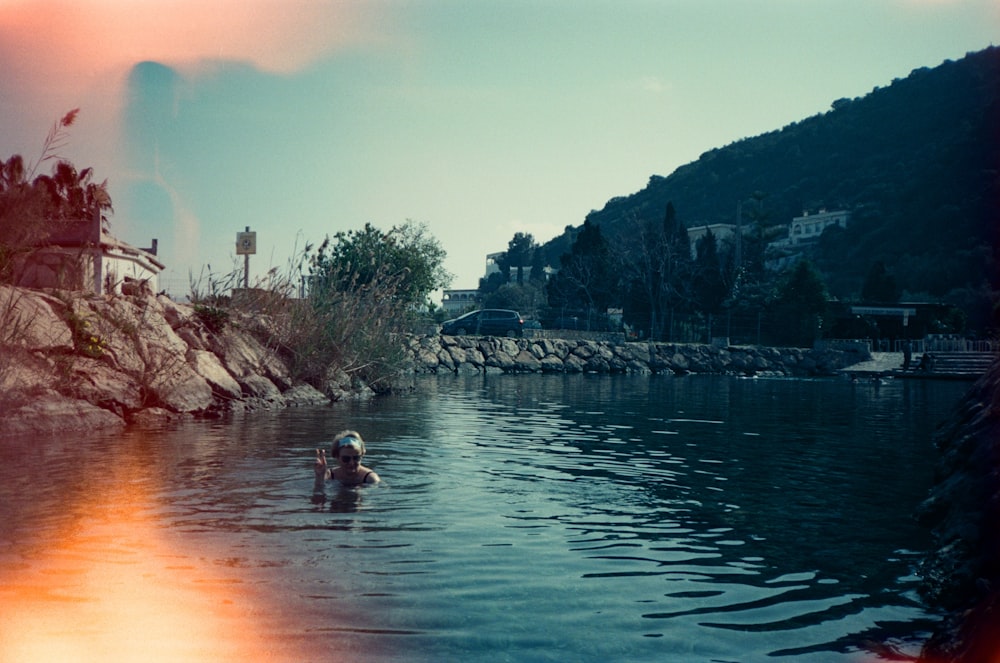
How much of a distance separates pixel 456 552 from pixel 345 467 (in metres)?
2.92

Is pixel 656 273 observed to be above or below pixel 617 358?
above

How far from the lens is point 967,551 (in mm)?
6371

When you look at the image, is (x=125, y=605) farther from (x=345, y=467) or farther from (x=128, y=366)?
(x=128, y=366)

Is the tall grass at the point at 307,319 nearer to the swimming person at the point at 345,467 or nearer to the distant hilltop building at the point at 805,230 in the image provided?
the swimming person at the point at 345,467

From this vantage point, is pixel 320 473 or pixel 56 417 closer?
pixel 320 473

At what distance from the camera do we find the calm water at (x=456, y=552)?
4.96 m

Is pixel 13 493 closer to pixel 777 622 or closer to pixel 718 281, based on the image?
pixel 777 622

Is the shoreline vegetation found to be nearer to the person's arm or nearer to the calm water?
the calm water

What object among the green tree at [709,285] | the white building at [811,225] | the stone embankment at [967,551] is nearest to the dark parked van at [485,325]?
the green tree at [709,285]

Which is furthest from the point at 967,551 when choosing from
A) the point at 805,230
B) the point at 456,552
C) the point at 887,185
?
the point at 805,230

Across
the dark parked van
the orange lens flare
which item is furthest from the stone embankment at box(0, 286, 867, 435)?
the dark parked van

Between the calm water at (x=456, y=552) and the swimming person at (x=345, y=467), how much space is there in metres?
0.22

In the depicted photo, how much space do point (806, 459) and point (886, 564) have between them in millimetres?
6926

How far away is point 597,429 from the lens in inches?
682
